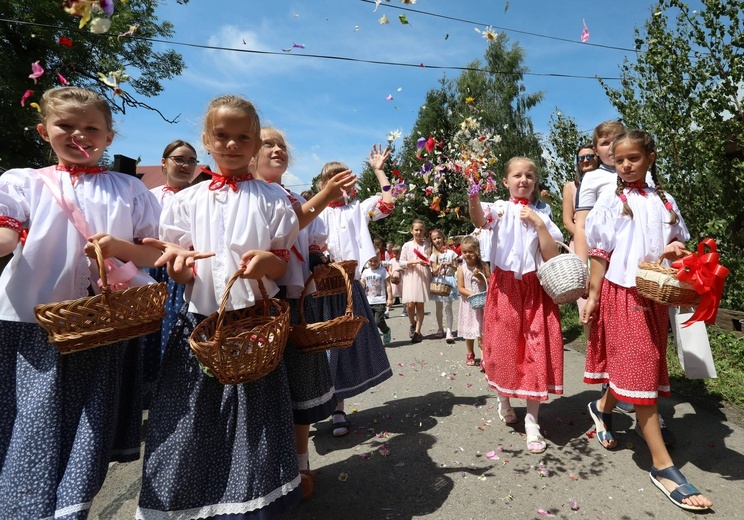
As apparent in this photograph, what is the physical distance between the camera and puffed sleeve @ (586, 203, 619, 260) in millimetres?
3066

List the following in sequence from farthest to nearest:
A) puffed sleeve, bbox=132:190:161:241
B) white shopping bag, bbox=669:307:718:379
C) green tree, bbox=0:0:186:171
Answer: green tree, bbox=0:0:186:171 → white shopping bag, bbox=669:307:718:379 → puffed sleeve, bbox=132:190:161:241

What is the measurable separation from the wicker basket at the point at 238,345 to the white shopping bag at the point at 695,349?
281 cm

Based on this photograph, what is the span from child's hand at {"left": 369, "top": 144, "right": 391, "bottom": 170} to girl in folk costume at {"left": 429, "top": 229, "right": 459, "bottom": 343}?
15.4ft

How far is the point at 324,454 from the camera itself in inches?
A: 139

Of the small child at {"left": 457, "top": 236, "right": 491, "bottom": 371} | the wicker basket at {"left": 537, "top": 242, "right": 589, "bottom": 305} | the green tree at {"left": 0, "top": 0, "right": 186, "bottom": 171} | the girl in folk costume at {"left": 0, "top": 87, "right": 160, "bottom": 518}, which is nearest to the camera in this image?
the girl in folk costume at {"left": 0, "top": 87, "right": 160, "bottom": 518}

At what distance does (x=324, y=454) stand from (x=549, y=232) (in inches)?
92.8

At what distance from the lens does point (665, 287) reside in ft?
8.46

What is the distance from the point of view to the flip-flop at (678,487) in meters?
2.58

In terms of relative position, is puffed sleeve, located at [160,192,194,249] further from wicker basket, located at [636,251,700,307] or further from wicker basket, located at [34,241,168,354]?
wicker basket, located at [636,251,700,307]

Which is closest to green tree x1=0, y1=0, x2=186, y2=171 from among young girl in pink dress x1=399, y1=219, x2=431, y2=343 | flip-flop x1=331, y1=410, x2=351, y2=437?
young girl in pink dress x1=399, y1=219, x2=431, y2=343

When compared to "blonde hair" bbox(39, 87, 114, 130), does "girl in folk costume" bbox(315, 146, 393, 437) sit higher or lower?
lower

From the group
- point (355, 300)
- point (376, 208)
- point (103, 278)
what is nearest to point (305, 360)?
point (103, 278)

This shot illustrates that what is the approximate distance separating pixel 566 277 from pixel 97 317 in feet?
8.59

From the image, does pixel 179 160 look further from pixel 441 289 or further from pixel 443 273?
pixel 443 273
